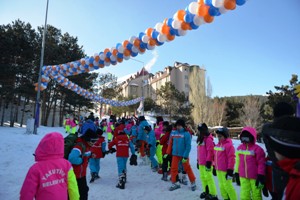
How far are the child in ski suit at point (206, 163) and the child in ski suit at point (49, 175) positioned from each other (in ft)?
12.0

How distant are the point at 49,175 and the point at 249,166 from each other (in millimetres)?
3653

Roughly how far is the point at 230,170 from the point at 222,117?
33.0 m

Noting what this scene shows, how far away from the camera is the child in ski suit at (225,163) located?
5141mm

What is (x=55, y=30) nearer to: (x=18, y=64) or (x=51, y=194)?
(x=18, y=64)

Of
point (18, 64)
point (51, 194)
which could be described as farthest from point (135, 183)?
point (18, 64)

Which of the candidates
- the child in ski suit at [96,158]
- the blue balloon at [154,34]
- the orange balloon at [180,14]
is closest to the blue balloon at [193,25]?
the orange balloon at [180,14]

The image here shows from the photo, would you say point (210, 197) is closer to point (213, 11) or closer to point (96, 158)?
point (96, 158)

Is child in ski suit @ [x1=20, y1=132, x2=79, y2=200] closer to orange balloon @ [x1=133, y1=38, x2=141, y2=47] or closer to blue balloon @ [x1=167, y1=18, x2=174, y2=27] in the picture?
blue balloon @ [x1=167, y1=18, x2=174, y2=27]

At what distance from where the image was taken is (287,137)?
1790 millimetres

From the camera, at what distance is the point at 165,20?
828 cm

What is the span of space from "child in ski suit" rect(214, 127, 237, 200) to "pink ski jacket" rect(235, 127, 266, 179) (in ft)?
1.18

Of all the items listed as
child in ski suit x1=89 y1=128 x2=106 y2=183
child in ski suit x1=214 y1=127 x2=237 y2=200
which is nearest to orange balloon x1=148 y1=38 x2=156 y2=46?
→ child in ski suit x1=89 y1=128 x2=106 y2=183

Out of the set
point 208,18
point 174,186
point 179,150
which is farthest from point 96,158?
point 208,18

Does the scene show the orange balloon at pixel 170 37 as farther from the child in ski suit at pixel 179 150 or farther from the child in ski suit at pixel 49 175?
the child in ski suit at pixel 49 175
